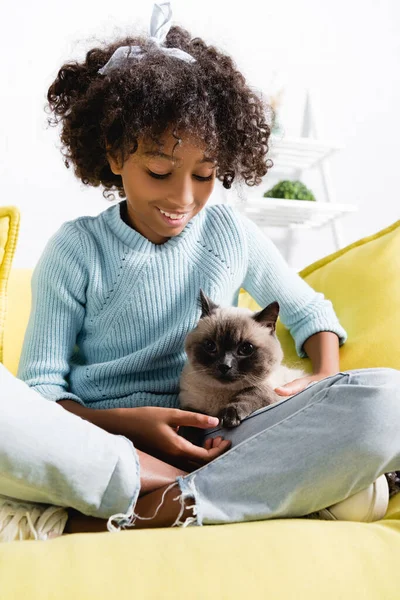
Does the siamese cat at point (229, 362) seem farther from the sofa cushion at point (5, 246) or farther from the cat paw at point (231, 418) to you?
the sofa cushion at point (5, 246)

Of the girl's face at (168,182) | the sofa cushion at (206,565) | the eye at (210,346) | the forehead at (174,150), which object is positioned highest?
the forehead at (174,150)

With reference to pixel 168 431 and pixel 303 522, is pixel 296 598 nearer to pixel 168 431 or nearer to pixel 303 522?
pixel 303 522

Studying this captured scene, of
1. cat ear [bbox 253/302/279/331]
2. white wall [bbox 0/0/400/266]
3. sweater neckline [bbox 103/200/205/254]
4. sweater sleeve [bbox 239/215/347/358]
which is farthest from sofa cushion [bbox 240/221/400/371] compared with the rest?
white wall [bbox 0/0/400/266]

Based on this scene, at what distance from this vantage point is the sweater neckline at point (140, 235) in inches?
54.6

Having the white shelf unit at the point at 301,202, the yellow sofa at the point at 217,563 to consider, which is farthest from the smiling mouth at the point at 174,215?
the white shelf unit at the point at 301,202

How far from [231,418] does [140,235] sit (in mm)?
462

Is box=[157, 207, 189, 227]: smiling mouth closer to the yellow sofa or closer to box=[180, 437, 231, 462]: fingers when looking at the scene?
box=[180, 437, 231, 462]: fingers

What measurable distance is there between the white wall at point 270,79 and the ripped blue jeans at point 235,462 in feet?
4.44

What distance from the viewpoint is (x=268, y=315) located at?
4.08ft

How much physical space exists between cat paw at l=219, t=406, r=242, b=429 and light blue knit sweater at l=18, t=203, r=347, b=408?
23 centimetres

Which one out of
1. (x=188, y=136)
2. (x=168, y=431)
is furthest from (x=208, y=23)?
(x=168, y=431)

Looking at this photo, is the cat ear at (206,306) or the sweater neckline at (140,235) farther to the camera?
the sweater neckline at (140,235)

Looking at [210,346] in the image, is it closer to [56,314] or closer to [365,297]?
[56,314]

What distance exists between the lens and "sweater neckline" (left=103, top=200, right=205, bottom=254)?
1.39 m
